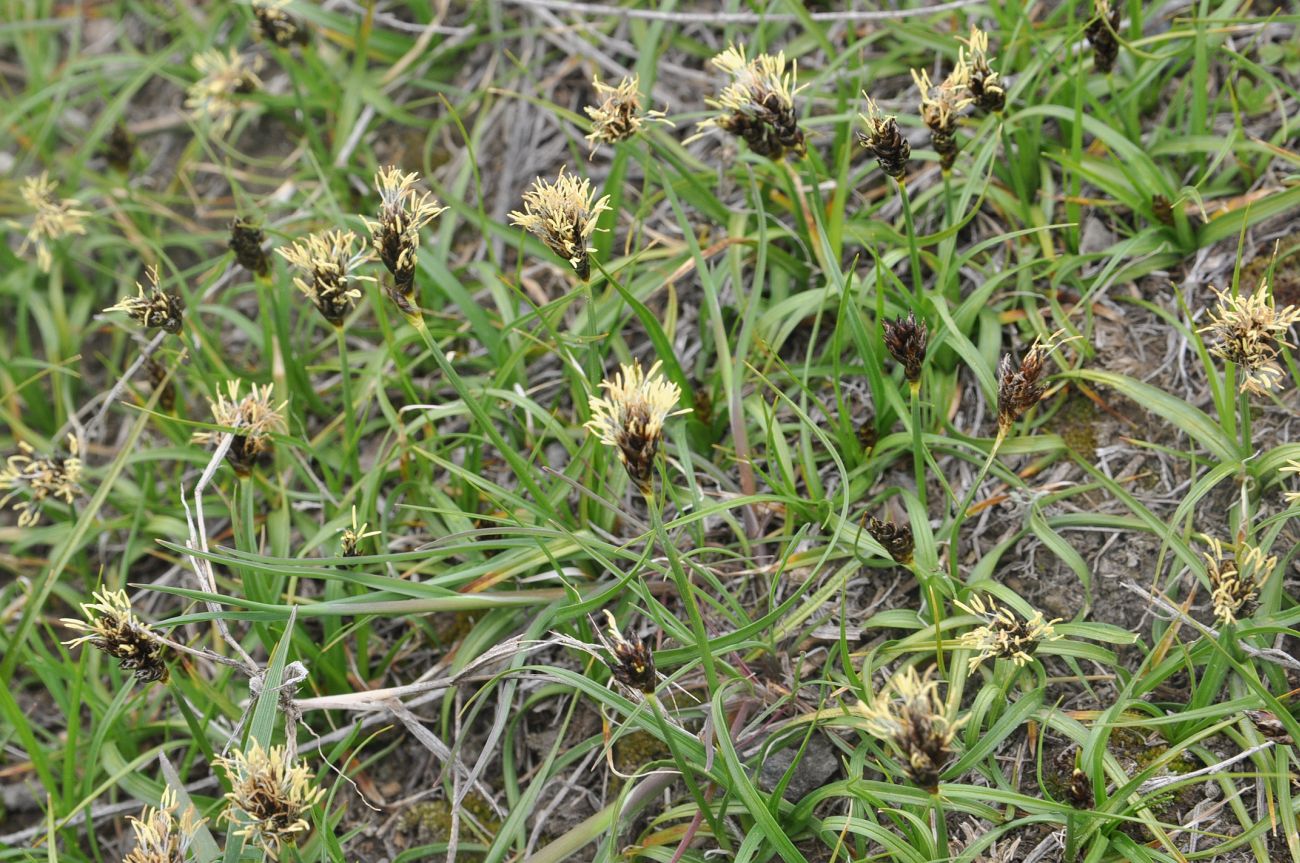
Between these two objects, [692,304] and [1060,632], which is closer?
[1060,632]

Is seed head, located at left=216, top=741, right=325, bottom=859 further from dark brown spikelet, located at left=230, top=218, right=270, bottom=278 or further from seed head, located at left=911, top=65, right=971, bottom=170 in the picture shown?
seed head, located at left=911, top=65, right=971, bottom=170

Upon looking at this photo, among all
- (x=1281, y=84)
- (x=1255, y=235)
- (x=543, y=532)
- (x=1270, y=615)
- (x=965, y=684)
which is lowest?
(x=965, y=684)

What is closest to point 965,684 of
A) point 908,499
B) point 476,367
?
point 908,499

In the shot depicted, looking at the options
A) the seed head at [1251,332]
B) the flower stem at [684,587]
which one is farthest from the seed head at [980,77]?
the flower stem at [684,587]

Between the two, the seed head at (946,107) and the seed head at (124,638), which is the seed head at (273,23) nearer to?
the seed head at (124,638)

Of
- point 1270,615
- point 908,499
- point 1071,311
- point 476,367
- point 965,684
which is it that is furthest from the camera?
point 476,367

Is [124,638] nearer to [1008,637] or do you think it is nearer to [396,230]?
[396,230]

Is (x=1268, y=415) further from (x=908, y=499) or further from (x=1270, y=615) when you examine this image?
(x=908, y=499)
